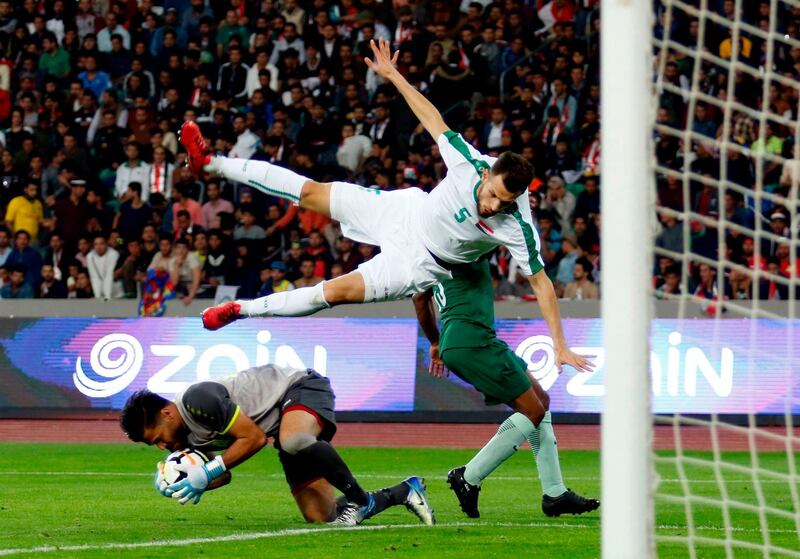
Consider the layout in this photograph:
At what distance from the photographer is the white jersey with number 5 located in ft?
29.7

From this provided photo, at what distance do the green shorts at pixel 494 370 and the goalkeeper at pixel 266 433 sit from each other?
35.7 inches

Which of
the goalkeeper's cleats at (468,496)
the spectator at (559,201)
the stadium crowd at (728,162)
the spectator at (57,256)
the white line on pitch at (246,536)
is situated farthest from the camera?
the spectator at (57,256)

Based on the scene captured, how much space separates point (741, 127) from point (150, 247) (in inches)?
458

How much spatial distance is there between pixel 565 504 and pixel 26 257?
13462 millimetres

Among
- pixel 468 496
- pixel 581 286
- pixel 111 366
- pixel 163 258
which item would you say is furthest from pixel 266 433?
pixel 163 258

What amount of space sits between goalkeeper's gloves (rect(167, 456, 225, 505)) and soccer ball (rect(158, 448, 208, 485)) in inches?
0.9

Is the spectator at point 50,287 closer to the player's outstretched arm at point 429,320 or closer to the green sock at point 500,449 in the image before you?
the player's outstretched arm at point 429,320

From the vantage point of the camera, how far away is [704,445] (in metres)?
15.9

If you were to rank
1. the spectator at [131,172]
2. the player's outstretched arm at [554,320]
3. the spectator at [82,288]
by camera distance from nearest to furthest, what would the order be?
the player's outstretched arm at [554,320]
the spectator at [82,288]
the spectator at [131,172]

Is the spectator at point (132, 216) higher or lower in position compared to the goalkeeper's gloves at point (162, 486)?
higher

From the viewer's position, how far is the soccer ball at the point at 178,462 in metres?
7.95

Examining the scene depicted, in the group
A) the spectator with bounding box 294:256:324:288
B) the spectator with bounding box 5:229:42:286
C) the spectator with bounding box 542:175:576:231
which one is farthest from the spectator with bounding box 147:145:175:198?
the spectator with bounding box 542:175:576:231

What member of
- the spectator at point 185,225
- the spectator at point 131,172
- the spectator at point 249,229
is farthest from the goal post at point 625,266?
the spectator at point 131,172

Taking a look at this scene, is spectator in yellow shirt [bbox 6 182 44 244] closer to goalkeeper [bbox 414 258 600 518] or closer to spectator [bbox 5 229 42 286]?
spectator [bbox 5 229 42 286]
